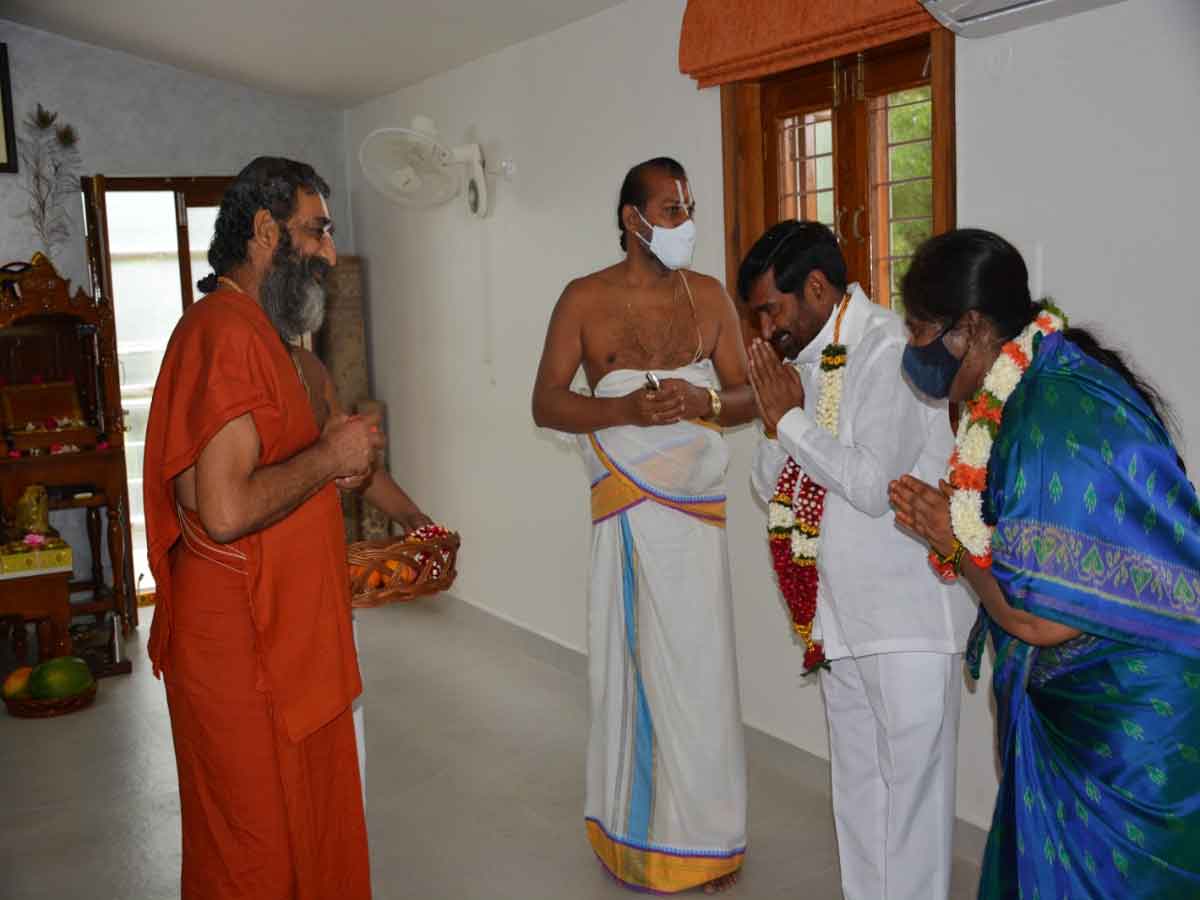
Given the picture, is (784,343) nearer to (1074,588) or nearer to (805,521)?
(805,521)

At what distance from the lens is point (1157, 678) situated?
1.89 metres

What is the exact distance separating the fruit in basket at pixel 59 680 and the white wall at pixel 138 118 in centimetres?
244

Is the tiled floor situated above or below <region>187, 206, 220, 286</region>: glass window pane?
below

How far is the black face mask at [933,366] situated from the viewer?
2115mm

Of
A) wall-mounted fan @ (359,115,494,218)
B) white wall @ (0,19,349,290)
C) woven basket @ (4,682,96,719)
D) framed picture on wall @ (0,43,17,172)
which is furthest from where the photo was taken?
white wall @ (0,19,349,290)

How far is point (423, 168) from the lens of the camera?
234 inches

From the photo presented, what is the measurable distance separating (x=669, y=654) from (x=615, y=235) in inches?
81.7

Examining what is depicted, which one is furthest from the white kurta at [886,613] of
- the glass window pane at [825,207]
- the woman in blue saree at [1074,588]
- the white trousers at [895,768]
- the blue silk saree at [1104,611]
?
the glass window pane at [825,207]

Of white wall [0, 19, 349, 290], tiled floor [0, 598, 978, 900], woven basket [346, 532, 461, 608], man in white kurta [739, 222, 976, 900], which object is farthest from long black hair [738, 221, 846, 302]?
white wall [0, 19, 349, 290]

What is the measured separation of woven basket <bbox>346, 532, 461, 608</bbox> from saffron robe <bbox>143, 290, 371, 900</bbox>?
0.16 meters

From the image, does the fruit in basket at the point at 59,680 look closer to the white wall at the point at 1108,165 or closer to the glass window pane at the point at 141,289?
the glass window pane at the point at 141,289

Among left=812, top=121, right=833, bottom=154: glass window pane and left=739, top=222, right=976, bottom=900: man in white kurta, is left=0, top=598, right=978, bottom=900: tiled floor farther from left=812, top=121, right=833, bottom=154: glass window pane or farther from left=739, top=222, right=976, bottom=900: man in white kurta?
left=812, top=121, right=833, bottom=154: glass window pane

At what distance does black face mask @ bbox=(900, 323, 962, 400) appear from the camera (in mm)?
2115

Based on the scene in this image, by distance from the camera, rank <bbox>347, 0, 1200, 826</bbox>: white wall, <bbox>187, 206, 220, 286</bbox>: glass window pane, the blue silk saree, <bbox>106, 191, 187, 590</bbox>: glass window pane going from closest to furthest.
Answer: the blue silk saree < <bbox>347, 0, 1200, 826</bbox>: white wall < <bbox>106, 191, 187, 590</bbox>: glass window pane < <bbox>187, 206, 220, 286</bbox>: glass window pane
